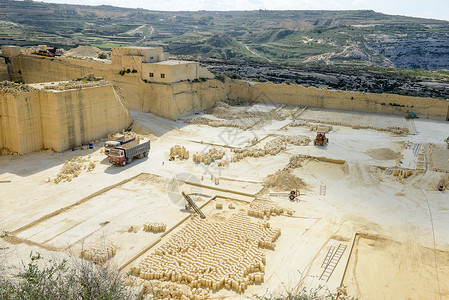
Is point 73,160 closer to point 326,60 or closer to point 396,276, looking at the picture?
point 396,276

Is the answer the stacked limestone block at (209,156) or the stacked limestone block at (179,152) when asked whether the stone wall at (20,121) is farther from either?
the stacked limestone block at (209,156)

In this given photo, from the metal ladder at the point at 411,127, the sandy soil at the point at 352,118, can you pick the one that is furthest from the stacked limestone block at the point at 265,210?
the metal ladder at the point at 411,127

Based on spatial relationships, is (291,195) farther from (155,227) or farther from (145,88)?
(145,88)

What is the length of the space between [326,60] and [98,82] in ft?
222

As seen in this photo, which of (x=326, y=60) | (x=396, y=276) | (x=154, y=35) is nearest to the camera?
(x=396, y=276)

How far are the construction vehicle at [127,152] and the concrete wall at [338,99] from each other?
60.2 feet

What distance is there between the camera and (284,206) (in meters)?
18.4

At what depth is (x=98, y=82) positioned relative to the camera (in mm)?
26797

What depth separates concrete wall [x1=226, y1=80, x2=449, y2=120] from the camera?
35125mm

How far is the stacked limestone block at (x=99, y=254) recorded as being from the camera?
13469mm

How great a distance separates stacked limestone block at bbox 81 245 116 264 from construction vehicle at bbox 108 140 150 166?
886 centimetres

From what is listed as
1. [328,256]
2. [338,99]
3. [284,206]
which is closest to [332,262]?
[328,256]

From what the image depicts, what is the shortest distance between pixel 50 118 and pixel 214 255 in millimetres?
14804

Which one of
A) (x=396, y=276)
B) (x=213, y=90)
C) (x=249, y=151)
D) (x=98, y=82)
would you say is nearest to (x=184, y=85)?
(x=213, y=90)
